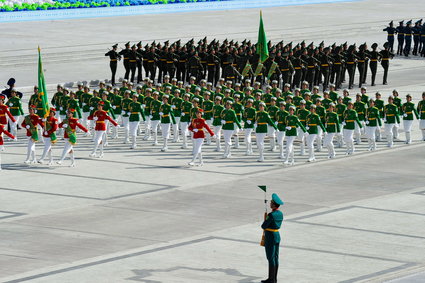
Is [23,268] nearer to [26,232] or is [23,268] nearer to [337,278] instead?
[26,232]

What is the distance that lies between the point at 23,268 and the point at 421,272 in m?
7.07

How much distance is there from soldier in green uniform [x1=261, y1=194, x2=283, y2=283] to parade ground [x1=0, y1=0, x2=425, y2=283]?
52cm

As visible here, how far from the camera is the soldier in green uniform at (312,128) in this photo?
30562 mm

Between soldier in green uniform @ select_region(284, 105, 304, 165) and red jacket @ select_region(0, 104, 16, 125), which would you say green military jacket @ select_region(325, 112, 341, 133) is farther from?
red jacket @ select_region(0, 104, 16, 125)

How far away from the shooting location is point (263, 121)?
101ft

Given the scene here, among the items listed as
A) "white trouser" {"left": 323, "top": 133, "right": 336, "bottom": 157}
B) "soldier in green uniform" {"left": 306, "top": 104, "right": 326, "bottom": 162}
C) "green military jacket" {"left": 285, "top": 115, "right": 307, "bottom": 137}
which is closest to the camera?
"green military jacket" {"left": 285, "top": 115, "right": 307, "bottom": 137}

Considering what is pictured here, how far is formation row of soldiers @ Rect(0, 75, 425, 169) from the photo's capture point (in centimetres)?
3044

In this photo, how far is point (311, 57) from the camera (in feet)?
145

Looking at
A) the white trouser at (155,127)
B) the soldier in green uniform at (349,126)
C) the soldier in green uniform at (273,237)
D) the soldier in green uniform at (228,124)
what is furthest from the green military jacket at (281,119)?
the soldier in green uniform at (273,237)

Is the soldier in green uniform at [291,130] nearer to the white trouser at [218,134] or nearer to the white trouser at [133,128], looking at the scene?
the white trouser at [218,134]

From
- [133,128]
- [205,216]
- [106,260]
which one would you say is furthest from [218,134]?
[106,260]

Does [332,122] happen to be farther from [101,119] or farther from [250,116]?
[101,119]

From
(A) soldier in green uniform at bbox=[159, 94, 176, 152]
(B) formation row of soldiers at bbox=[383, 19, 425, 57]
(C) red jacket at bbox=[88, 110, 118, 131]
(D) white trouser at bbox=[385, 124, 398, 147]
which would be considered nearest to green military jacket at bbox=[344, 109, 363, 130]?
(D) white trouser at bbox=[385, 124, 398, 147]

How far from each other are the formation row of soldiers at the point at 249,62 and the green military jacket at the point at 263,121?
38.2 ft
